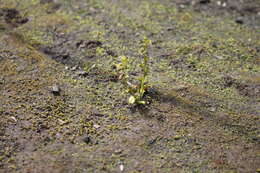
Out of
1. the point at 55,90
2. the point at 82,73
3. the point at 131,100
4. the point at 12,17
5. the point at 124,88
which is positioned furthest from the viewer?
the point at 12,17

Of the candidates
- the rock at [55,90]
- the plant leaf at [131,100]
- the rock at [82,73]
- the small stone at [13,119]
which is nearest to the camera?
the small stone at [13,119]

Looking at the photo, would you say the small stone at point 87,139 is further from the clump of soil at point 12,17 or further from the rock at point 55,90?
the clump of soil at point 12,17

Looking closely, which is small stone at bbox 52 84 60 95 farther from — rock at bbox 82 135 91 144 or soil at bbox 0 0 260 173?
rock at bbox 82 135 91 144

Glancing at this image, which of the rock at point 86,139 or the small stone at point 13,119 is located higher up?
the small stone at point 13,119

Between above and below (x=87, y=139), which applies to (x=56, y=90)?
above

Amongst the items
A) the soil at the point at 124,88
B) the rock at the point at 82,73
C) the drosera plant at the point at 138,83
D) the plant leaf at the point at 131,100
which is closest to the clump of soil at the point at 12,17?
the soil at the point at 124,88

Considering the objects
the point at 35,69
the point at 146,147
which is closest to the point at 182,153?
the point at 146,147

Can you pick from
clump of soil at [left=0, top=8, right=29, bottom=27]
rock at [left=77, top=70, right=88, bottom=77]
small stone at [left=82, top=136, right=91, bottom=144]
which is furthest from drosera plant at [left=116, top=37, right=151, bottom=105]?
clump of soil at [left=0, top=8, right=29, bottom=27]

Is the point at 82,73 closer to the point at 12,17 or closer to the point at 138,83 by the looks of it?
the point at 138,83

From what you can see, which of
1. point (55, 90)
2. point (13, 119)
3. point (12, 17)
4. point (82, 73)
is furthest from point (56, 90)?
point (12, 17)

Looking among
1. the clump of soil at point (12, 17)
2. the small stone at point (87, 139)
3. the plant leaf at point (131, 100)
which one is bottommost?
the small stone at point (87, 139)
